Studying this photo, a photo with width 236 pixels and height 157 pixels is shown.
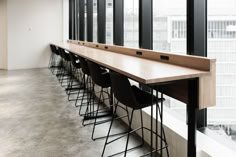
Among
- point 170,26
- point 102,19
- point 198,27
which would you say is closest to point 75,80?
point 102,19

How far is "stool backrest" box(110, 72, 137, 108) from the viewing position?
1845 mm

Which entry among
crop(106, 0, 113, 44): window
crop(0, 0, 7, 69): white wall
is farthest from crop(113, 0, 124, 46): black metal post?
crop(0, 0, 7, 69): white wall

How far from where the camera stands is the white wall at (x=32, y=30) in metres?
8.52

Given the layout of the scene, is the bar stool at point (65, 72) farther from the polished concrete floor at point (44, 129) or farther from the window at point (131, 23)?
the window at point (131, 23)

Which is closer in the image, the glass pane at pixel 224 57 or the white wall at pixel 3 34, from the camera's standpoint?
the glass pane at pixel 224 57

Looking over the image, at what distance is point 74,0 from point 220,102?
7822 mm

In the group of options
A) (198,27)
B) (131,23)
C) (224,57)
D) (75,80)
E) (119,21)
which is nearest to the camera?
(224,57)

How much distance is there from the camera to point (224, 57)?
1800mm

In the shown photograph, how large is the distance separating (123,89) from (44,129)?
5.14ft

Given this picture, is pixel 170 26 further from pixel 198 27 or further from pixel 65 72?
pixel 65 72

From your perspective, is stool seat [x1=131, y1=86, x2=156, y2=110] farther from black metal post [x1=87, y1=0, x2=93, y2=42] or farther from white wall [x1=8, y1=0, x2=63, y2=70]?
white wall [x1=8, y1=0, x2=63, y2=70]

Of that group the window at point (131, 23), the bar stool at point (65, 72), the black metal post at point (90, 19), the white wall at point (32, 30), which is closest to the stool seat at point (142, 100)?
the window at point (131, 23)

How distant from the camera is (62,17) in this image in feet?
29.9

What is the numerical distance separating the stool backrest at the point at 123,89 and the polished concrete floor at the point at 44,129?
2.26 feet
